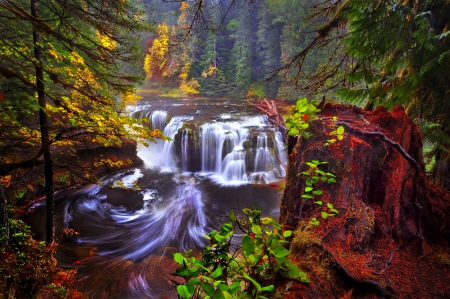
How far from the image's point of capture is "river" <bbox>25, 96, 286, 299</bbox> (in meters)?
6.59

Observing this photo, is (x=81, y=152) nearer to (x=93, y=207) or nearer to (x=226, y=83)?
(x=93, y=207)

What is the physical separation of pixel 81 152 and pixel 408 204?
12.9m

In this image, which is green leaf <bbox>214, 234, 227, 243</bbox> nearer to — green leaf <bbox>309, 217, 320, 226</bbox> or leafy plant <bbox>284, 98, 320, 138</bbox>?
green leaf <bbox>309, 217, 320, 226</bbox>

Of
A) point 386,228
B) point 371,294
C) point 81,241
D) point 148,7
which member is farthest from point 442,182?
point 148,7

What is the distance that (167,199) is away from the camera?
1127cm

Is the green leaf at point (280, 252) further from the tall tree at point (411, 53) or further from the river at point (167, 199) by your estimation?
the river at point (167, 199)

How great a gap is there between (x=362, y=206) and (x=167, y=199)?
9942mm

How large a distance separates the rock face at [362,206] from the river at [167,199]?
195 inches

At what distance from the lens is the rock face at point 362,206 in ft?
5.96

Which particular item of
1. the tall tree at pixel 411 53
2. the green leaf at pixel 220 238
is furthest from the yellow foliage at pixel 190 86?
the green leaf at pixel 220 238

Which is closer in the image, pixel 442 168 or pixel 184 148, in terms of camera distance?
pixel 442 168

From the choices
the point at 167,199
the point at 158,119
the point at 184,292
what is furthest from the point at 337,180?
the point at 158,119

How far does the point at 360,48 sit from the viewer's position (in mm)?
3846

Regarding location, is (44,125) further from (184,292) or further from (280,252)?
(280,252)
